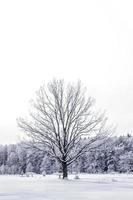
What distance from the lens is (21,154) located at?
141 metres

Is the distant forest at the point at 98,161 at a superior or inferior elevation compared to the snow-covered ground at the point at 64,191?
superior

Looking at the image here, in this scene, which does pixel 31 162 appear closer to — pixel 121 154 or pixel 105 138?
pixel 121 154

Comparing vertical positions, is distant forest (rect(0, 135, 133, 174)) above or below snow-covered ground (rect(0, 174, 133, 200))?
above

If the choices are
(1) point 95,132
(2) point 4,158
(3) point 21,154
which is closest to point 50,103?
(1) point 95,132

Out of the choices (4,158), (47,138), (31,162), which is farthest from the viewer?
(4,158)

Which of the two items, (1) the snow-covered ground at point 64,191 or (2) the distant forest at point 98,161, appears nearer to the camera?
(1) the snow-covered ground at point 64,191

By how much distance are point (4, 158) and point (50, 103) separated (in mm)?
132269

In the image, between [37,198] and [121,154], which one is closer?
[37,198]

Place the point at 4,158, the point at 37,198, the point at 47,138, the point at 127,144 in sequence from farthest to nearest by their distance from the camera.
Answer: the point at 4,158 < the point at 127,144 < the point at 47,138 < the point at 37,198

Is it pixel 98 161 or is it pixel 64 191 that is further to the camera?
pixel 98 161

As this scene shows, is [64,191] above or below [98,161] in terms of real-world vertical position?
below

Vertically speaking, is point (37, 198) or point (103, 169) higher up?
point (103, 169)

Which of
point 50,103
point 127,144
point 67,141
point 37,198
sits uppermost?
point 127,144

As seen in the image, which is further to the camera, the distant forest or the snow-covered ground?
the distant forest
